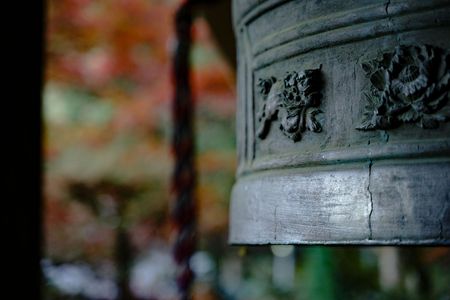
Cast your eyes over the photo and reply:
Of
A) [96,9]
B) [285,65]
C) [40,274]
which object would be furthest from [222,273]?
[285,65]

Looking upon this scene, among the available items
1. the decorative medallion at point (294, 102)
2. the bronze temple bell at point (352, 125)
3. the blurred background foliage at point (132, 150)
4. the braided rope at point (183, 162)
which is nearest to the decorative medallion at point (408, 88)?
the bronze temple bell at point (352, 125)

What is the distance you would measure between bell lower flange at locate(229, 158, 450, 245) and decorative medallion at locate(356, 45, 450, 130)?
10cm

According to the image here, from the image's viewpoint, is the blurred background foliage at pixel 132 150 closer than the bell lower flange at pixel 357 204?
No

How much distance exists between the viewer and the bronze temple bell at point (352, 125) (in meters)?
1.28

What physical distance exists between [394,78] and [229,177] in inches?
211

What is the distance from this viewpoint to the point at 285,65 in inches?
62.9

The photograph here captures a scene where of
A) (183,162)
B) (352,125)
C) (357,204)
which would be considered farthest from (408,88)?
(183,162)

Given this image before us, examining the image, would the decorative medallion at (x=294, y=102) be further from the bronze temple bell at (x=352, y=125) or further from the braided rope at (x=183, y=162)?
the braided rope at (x=183, y=162)

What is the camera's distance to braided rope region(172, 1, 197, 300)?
3.00 m

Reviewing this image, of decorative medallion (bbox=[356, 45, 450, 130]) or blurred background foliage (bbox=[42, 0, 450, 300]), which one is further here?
blurred background foliage (bbox=[42, 0, 450, 300])

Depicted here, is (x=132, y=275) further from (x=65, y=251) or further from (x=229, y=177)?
(x=229, y=177)

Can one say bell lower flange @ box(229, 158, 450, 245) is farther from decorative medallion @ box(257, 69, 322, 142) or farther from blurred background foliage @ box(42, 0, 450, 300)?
blurred background foliage @ box(42, 0, 450, 300)

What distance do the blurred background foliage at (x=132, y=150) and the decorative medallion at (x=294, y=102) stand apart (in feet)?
11.6

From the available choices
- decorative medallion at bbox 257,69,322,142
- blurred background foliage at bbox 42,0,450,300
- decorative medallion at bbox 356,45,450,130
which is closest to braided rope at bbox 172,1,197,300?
decorative medallion at bbox 257,69,322,142
